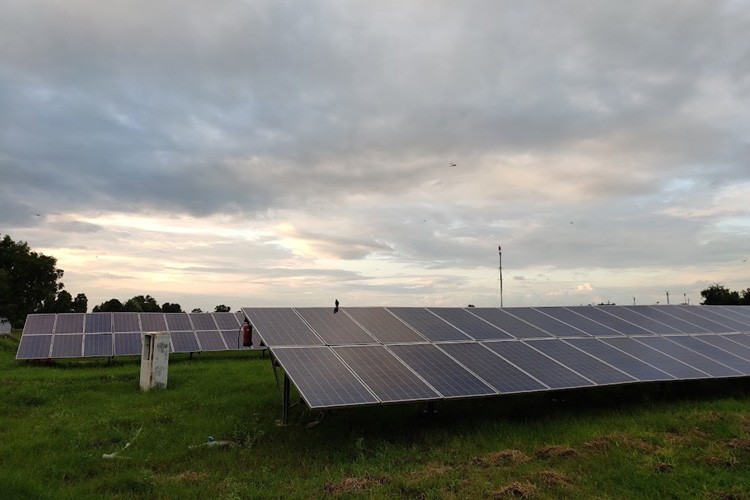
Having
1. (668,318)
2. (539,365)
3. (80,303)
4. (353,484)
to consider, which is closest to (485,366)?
(539,365)

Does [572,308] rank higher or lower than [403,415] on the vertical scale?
higher

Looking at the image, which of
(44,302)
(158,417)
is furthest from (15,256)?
(158,417)

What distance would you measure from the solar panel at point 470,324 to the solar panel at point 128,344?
15.7 m

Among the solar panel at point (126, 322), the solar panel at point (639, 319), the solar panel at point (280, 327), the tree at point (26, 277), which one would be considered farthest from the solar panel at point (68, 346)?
the tree at point (26, 277)

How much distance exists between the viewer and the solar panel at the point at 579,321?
17.9 metres

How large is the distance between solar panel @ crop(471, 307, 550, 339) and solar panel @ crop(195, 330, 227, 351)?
1468cm

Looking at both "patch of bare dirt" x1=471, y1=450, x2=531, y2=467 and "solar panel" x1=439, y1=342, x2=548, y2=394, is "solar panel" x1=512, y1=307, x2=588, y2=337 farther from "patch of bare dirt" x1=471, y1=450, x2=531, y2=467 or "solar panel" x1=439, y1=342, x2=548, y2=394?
"patch of bare dirt" x1=471, y1=450, x2=531, y2=467

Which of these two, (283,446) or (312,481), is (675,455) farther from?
(283,446)

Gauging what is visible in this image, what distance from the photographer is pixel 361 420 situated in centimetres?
1308

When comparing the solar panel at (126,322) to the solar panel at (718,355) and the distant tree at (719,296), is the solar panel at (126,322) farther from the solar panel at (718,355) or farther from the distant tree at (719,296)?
the distant tree at (719,296)

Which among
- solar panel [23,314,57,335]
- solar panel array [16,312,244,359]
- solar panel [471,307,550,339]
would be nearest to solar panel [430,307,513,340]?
solar panel [471,307,550,339]

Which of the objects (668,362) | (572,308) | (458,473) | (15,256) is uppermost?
(15,256)

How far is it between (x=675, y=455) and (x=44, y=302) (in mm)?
64537

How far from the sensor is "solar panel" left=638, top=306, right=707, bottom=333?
65.2 ft
